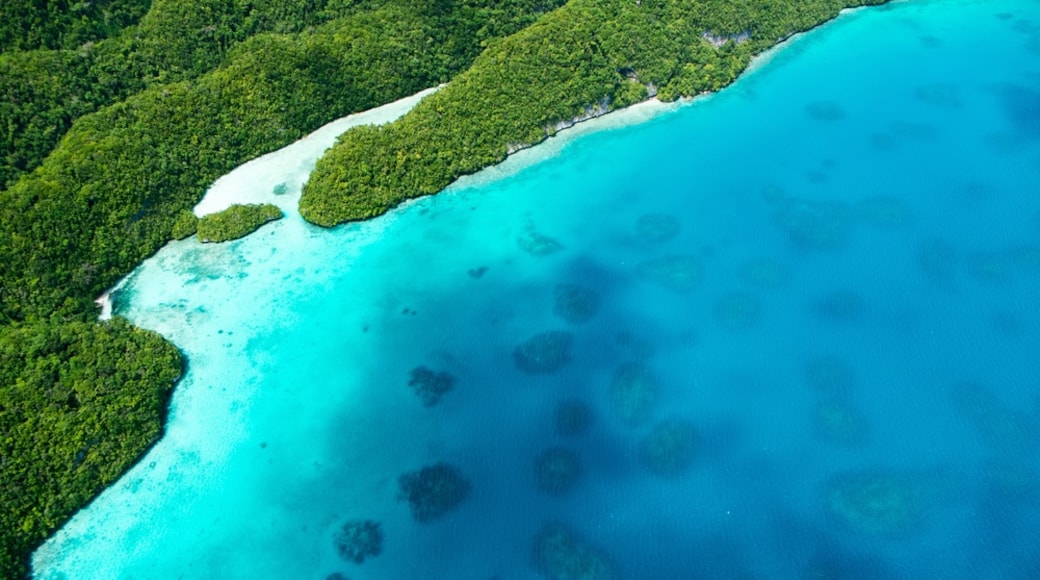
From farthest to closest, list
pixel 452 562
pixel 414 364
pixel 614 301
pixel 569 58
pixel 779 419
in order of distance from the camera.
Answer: pixel 569 58, pixel 614 301, pixel 414 364, pixel 779 419, pixel 452 562

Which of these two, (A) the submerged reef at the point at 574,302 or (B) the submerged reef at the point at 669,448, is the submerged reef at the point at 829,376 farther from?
(A) the submerged reef at the point at 574,302

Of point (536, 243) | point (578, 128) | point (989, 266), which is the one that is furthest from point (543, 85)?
point (989, 266)

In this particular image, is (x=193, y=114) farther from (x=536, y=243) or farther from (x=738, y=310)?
(x=738, y=310)

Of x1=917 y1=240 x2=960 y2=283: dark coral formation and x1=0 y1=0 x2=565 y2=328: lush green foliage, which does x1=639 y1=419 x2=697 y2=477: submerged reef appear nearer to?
x1=917 y1=240 x2=960 y2=283: dark coral formation

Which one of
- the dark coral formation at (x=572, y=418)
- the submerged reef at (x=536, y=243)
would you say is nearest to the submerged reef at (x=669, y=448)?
the dark coral formation at (x=572, y=418)

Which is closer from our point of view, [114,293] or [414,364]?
[414,364]

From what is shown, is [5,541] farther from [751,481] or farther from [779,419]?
[779,419]

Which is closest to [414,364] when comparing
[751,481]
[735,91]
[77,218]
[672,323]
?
[672,323]
